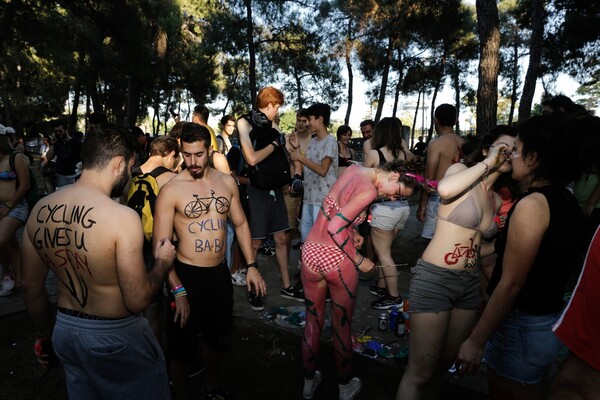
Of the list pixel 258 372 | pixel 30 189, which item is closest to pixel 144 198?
pixel 258 372

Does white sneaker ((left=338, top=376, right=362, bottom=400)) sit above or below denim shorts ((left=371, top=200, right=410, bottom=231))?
below

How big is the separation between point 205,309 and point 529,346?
221 cm

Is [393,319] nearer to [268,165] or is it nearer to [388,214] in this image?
[388,214]

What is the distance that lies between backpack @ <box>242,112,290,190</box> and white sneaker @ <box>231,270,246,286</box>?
1685 millimetres

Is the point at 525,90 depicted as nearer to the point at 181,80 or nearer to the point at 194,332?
the point at 194,332

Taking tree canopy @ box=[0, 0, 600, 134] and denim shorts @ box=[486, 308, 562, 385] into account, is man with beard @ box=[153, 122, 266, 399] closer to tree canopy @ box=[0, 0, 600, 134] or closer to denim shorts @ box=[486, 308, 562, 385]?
denim shorts @ box=[486, 308, 562, 385]

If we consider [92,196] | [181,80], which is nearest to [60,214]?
[92,196]

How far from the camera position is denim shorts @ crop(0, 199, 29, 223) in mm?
4594

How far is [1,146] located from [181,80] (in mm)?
17862

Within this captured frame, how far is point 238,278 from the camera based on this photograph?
5.71 meters

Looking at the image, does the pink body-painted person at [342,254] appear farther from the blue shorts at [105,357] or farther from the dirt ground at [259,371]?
the blue shorts at [105,357]

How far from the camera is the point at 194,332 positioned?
2879 mm

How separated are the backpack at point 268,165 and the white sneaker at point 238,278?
1.68 m

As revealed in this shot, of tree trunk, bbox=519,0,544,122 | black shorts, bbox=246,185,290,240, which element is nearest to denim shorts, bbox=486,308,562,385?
black shorts, bbox=246,185,290,240
